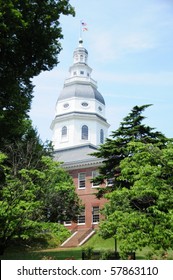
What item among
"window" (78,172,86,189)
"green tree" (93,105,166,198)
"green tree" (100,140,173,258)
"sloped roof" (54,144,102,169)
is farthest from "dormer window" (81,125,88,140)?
"green tree" (100,140,173,258)

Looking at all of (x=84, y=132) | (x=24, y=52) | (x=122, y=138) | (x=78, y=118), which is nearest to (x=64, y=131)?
(x=78, y=118)

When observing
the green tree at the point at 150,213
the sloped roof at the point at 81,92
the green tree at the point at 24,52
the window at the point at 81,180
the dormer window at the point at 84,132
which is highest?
the sloped roof at the point at 81,92

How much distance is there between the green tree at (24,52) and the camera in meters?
15.4

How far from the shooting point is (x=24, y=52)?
1620 cm

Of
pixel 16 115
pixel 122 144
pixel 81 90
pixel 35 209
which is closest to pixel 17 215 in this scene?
pixel 35 209

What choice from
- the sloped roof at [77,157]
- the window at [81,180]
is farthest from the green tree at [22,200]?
the window at [81,180]

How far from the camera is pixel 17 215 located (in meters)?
14.6

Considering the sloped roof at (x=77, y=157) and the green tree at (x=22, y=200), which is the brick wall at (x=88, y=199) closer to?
the sloped roof at (x=77, y=157)

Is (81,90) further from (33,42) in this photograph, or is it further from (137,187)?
(137,187)

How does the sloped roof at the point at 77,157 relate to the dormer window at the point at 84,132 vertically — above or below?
below

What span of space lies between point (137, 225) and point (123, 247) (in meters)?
0.78

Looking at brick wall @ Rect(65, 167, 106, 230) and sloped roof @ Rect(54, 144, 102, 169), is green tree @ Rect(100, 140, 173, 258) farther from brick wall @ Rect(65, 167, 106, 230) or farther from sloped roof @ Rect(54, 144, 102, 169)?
sloped roof @ Rect(54, 144, 102, 169)

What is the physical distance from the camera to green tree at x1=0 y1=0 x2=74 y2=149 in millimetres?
15352

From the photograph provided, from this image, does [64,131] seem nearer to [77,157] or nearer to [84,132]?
[84,132]
